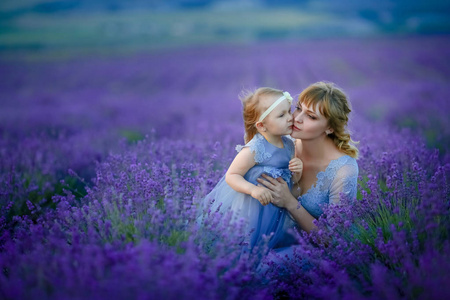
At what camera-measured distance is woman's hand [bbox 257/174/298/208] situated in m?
2.22

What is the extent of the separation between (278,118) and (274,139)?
0.20m

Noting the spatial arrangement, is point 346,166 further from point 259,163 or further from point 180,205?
point 180,205

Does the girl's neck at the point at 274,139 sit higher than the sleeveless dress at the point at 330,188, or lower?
higher

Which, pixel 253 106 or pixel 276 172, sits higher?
pixel 253 106

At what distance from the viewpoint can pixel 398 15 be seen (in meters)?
13.0

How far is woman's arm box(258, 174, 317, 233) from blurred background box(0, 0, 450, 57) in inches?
473

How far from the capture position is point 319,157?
8.11ft

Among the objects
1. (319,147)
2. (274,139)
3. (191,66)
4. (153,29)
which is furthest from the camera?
(153,29)

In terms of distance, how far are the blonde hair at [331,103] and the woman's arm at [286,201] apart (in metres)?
0.49

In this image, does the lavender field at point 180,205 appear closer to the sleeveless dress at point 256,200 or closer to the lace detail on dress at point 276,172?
the sleeveless dress at point 256,200

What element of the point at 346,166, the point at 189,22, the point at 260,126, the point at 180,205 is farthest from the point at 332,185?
the point at 189,22

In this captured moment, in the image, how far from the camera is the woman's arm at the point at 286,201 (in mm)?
2219

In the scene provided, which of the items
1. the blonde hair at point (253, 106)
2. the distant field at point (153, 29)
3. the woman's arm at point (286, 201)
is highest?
the distant field at point (153, 29)

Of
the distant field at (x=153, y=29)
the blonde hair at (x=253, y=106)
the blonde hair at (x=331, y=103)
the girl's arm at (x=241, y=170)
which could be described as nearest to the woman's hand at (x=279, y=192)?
the girl's arm at (x=241, y=170)
